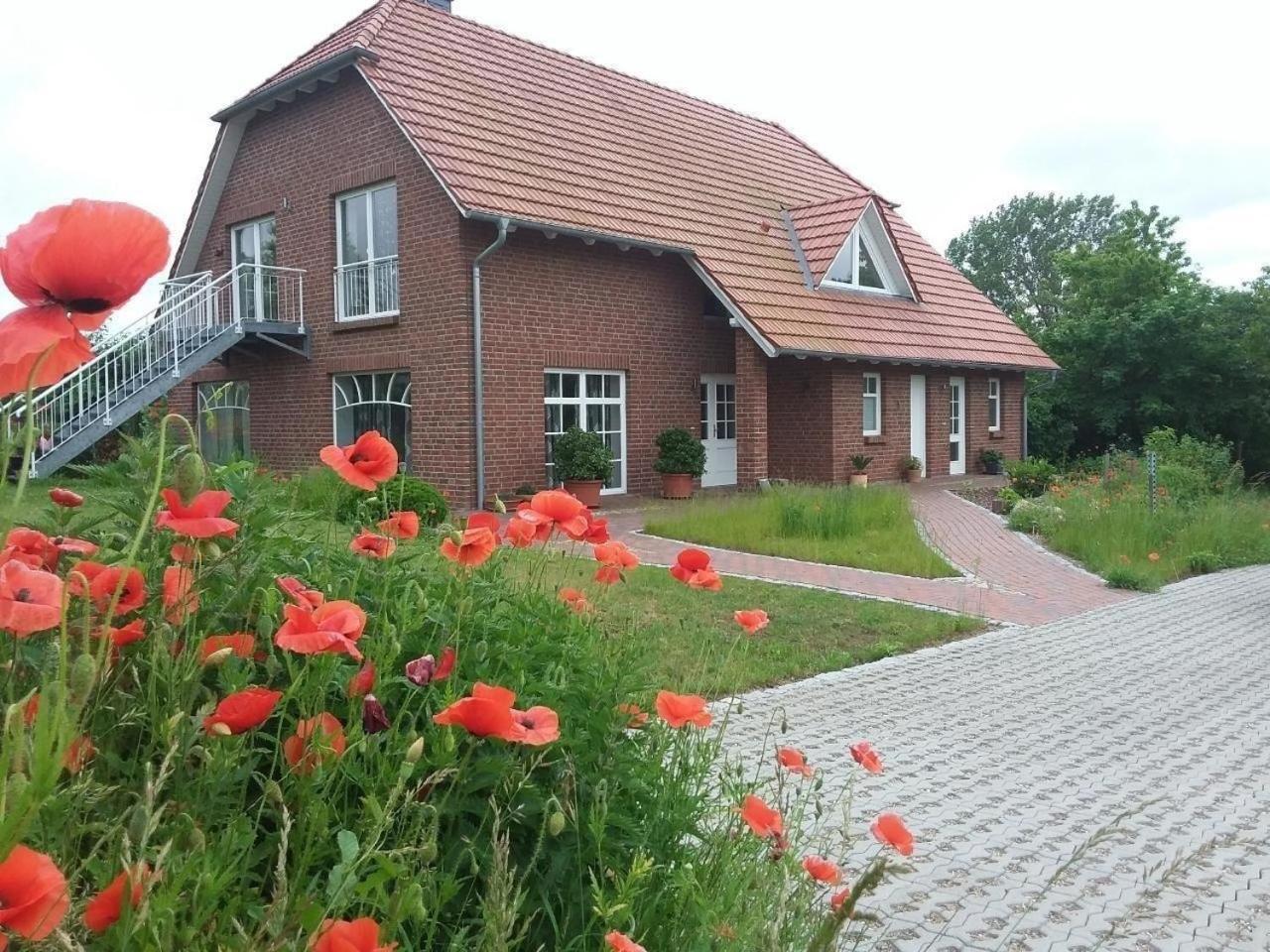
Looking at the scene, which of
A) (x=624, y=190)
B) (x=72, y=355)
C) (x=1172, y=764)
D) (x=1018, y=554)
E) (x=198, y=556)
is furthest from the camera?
(x=624, y=190)

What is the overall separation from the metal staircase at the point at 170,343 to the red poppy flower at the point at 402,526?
13.4 m

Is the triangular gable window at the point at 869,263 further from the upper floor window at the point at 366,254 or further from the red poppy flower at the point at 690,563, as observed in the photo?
the red poppy flower at the point at 690,563

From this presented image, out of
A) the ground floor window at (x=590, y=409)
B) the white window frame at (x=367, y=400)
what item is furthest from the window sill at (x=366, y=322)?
the ground floor window at (x=590, y=409)

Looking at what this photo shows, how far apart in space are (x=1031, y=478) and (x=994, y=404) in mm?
5706

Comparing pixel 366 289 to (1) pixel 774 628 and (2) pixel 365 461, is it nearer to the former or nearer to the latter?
(1) pixel 774 628

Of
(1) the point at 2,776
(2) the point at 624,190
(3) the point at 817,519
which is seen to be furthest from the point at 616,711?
(2) the point at 624,190

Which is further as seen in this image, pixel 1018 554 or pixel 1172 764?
pixel 1018 554

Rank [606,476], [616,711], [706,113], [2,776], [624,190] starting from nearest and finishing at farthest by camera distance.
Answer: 1. [2,776]
2. [616,711]
3. [606,476]
4. [624,190]
5. [706,113]

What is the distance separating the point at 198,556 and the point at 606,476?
44.2 feet

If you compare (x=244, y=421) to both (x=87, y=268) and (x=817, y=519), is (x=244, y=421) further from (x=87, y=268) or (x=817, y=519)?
(x=87, y=268)

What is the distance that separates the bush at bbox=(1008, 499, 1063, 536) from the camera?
45.9 ft

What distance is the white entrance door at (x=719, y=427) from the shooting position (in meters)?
19.0

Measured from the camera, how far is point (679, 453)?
55.8ft

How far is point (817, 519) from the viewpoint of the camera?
12781mm
